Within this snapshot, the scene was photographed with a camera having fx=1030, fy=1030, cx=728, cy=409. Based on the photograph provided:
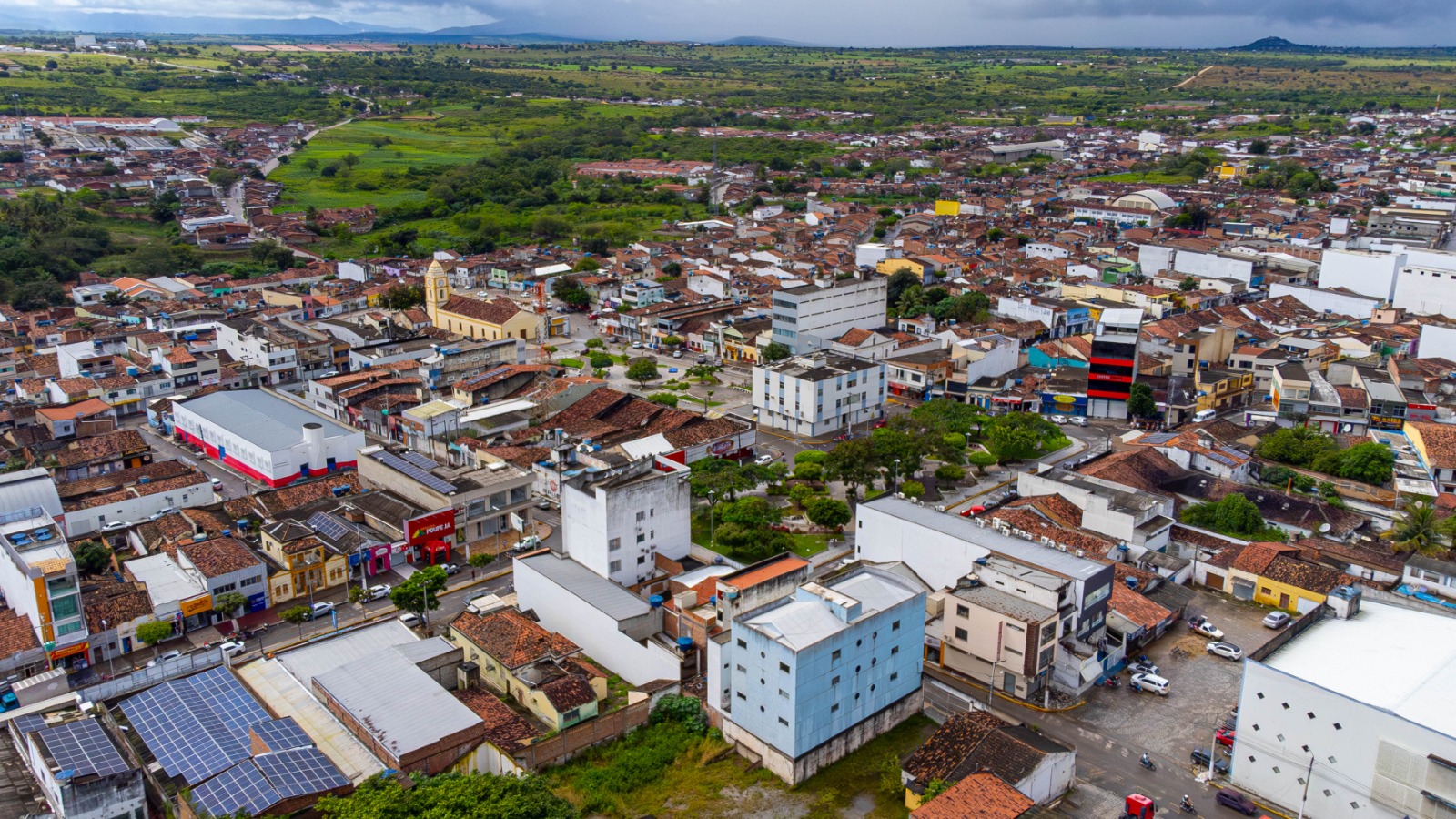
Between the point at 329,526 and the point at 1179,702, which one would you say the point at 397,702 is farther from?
the point at 1179,702

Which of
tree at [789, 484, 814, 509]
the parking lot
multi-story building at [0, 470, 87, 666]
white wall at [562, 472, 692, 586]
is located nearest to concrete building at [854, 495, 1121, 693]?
the parking lot

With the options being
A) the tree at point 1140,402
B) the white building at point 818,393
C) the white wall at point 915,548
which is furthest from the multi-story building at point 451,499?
the tree at point 1140,402

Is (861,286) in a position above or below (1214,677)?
above

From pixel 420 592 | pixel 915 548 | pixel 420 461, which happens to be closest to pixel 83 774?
pixel 420 592

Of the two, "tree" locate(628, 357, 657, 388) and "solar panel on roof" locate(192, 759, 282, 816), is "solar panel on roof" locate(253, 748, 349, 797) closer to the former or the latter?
"solar panel on roof" locate(192, 759, 282, 816)

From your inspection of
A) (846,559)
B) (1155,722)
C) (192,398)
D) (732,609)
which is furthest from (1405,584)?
(192,398)

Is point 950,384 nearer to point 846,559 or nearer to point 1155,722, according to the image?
point 846,559

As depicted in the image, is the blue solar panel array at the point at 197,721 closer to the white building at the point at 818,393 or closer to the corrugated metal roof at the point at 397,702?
the corrugated metal roof at the point at 397,702
